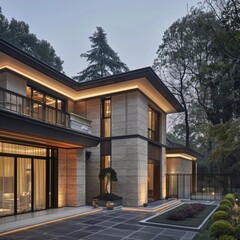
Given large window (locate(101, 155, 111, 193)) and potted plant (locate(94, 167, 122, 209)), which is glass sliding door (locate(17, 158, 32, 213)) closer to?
potted plant (locate(94, 167, 122, 209))

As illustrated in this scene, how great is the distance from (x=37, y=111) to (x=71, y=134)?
1776 mm

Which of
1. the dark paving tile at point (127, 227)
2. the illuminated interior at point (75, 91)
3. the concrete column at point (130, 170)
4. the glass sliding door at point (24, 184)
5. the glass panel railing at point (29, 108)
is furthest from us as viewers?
the concrete column at point (130, 170)

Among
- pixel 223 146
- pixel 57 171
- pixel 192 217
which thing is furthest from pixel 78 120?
pixel 223 146

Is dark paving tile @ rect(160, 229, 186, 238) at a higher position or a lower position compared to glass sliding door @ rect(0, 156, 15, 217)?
lower

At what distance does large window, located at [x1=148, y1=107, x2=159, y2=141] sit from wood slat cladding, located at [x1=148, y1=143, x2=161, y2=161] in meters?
0.57

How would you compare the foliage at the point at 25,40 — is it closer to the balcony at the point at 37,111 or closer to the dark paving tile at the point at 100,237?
the balcony at the point at 37,111

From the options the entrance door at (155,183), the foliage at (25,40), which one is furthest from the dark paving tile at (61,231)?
the foliage at (25,40)

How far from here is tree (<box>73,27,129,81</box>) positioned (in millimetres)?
36906

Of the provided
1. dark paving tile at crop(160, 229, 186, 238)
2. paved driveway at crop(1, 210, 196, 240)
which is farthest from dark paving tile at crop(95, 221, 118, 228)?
dark paving tile at crop(160, 229, 186, 238)

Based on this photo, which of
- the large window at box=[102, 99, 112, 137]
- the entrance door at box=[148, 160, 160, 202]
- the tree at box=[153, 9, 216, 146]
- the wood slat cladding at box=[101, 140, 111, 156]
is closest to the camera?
the wood slat cladding at box=[101, 140, 111, 156]

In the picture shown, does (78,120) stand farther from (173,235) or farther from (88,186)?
(173,235)

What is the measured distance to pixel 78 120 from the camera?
14.9 metres

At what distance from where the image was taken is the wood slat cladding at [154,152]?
1808 cm

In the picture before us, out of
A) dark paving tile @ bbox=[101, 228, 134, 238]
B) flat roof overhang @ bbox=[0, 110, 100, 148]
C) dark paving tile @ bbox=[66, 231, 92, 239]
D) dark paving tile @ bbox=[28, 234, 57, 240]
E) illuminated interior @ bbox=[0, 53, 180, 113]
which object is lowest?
dark paving tile @ bbox=[101, 228, 134, 238]
